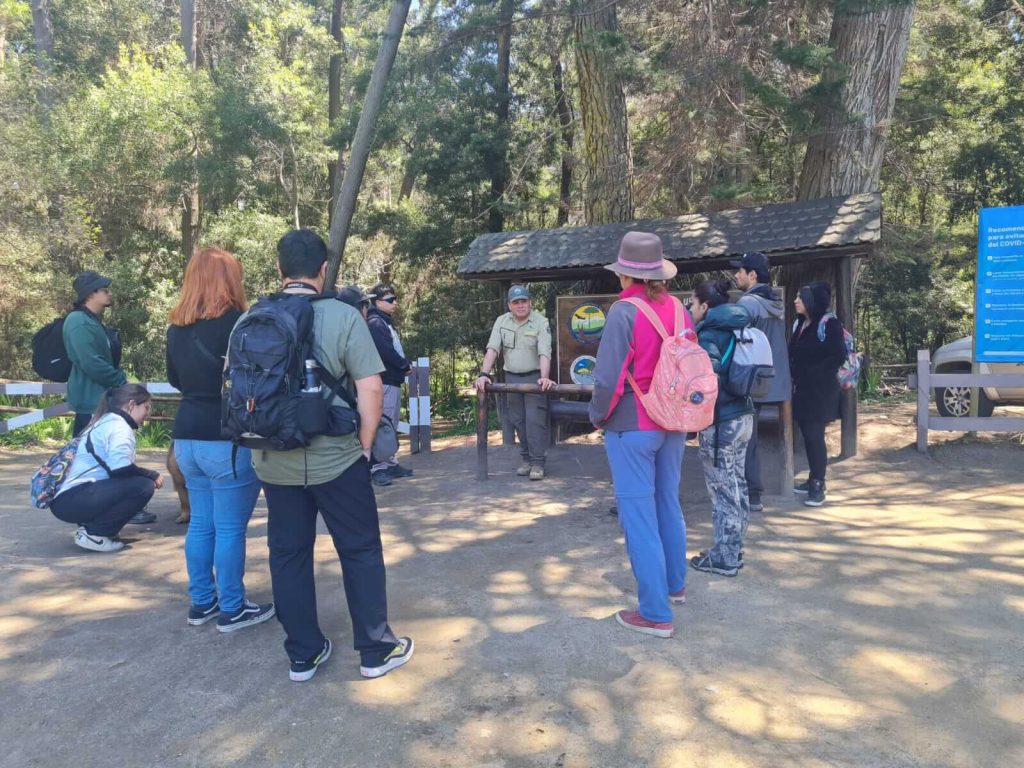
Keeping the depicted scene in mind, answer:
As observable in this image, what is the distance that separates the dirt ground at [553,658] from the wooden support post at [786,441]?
1.46 feet

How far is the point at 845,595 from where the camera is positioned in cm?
409

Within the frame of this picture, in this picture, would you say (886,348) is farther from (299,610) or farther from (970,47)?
(299,610)

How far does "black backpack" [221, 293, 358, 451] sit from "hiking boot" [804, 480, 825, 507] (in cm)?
428

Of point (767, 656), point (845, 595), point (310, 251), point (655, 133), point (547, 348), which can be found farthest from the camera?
point (655, 133)

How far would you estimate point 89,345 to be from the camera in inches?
211

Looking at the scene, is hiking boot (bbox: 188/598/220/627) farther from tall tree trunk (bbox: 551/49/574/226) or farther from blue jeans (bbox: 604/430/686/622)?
tall tree trunk (bbox: 551/49/574/226)

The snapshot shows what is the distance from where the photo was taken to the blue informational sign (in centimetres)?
746

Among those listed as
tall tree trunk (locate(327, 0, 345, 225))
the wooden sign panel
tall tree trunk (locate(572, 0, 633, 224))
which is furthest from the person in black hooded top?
tall tree trunk (locate(327, 0, 345, 225))

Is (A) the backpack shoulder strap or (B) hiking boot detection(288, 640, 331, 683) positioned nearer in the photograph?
(B) hiking boot detection(288, 640, 331, 683)

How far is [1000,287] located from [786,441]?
345cm

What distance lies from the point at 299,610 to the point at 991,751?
266 centimetres

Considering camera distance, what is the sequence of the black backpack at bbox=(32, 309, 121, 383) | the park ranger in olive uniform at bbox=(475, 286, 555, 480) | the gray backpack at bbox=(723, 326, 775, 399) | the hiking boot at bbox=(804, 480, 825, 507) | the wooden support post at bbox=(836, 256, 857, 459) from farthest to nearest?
1. the wooden support post at bbox=(836, 256, 857, 459)
2. the park ranger in olive uniform at bbox=(475, 286, 555, 480)
3. the hiking boot at bbox=(804, 480, 825, 507)
4. the black backpack at bbox=(32, 309, 121, 383)
5. the gray backpack at bbox=(723, 326, 775, 399)

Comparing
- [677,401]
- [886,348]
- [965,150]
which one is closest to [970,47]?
[965,150]

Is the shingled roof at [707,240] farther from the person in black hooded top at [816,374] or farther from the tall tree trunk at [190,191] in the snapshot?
the tall tree trunk at [190,191]
